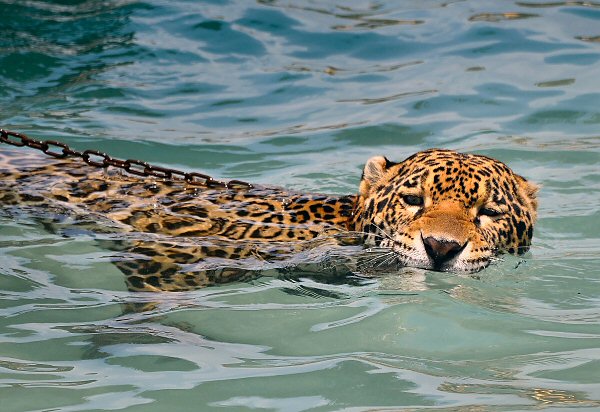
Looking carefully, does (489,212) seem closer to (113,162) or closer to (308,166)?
(113,162)

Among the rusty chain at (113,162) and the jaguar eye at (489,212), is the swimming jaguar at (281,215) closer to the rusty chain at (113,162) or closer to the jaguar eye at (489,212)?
the jaguar eye at (489,212)

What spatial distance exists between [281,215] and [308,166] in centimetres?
375

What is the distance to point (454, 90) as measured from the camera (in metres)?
14.4

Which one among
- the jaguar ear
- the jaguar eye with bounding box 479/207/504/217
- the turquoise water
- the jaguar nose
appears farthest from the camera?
the jaguar ear

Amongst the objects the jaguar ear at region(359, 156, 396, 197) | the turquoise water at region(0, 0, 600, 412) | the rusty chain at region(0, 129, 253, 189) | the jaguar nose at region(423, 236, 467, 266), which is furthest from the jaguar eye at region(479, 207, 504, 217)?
the rusty chain at region(0, 129, 253, 189)

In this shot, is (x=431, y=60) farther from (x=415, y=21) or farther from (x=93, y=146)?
(x=93, y=146)

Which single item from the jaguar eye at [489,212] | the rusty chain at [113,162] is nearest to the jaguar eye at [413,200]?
the jaguar eye at [489,212]

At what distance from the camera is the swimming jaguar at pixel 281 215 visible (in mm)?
7773

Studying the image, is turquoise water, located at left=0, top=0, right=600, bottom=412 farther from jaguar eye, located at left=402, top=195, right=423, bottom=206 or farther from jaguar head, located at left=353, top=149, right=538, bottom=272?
jaguar eye, located at left=402, top=195, right=423, bottom=206

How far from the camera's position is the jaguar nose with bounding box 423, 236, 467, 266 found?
744 cm

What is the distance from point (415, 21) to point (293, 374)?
11035 millimetres

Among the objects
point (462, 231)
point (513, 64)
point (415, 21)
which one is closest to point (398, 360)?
point (462, 231)

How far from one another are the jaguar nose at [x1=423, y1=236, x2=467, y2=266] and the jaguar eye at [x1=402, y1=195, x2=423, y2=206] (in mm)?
585

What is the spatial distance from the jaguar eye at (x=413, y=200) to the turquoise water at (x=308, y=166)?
0.53 meters
